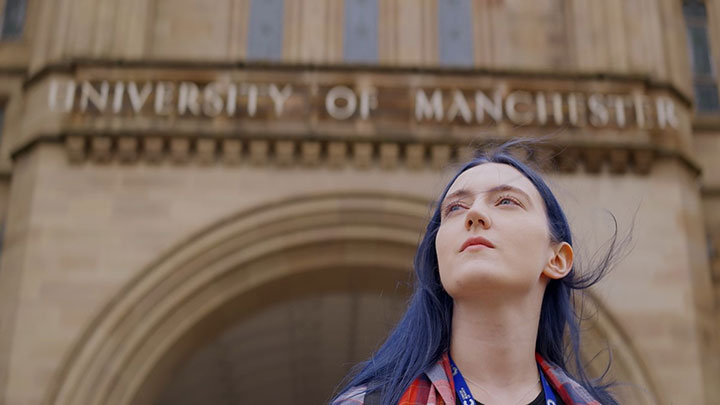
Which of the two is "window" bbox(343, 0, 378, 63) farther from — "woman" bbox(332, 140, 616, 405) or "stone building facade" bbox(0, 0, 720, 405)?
"woman" bbox(332, 140, 616, 405)

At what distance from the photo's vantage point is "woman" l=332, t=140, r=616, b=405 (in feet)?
5.61

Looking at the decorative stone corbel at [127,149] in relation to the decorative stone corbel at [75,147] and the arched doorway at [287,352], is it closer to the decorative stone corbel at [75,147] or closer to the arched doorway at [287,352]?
the decorative stone corbel at [75,147]

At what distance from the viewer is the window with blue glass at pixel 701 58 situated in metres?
10.8

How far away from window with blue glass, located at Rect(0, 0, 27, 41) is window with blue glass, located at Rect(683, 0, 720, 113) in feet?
25.9

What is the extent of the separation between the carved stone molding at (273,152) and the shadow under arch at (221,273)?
37 cm

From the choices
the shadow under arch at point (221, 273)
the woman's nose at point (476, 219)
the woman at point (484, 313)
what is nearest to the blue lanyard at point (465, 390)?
the woman at point (484, 313)

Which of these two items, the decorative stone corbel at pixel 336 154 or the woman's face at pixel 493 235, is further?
the decorative stone corbel at pixel 336 154

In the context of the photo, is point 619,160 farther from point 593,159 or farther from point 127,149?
point 127,149

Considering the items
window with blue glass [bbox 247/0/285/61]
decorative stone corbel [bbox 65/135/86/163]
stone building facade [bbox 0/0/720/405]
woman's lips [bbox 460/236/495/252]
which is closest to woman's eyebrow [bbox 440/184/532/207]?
woman's lips [bbox 460/236/495/252]

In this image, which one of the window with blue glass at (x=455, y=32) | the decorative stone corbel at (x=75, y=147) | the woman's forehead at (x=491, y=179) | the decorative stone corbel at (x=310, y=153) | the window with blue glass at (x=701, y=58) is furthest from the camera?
the window with blue glass at (x=701, y=58)

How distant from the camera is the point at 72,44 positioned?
934 cm

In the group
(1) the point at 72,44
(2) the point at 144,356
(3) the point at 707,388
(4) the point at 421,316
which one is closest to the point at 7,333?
(2) the point at 144,356

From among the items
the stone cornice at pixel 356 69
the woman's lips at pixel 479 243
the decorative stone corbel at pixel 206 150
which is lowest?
the woman's lips at pixel 479 243

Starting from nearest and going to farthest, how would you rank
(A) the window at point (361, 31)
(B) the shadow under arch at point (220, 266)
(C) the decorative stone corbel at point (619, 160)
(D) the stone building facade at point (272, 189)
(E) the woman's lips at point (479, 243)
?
(E) the woman's lips at point (479, 243), (B) the shadow under arch at point (220, 266), (D) the stone building facade at point (272, 189), (C) the decorative stone corbel at point (619, 160), (A) the window at point (361, 31)
